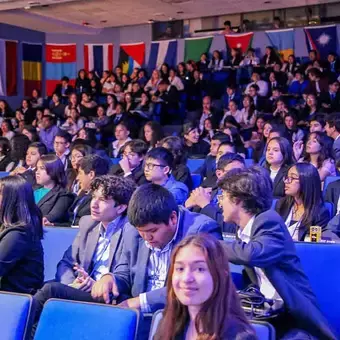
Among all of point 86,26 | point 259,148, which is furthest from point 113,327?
point 86,26

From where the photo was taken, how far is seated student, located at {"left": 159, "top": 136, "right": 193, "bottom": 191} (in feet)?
15.5

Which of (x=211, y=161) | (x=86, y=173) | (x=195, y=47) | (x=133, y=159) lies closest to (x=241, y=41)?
(x=195, y=47)

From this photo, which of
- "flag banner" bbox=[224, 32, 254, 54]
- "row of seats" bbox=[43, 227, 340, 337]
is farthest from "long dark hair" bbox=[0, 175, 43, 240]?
"flag banner" bbox=[224, 32, 254, 54]

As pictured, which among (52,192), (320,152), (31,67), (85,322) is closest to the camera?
(85,322)

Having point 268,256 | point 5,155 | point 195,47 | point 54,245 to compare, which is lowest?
point 54,245

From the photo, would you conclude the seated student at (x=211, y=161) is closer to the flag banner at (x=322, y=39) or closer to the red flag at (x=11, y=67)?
the flag banner at (x=322, y=39)

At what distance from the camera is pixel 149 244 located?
91.7 inches

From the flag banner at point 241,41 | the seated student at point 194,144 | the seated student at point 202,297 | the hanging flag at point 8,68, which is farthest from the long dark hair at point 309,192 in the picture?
the hanging flag at point 8,68

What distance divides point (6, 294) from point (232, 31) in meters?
10.4

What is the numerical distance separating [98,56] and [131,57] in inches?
31.4

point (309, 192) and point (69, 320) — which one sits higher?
point (309, 192)

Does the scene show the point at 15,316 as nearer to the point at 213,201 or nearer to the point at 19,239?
the point at 19,239

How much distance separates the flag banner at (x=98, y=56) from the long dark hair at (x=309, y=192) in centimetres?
998

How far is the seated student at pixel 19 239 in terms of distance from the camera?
8.41ft
